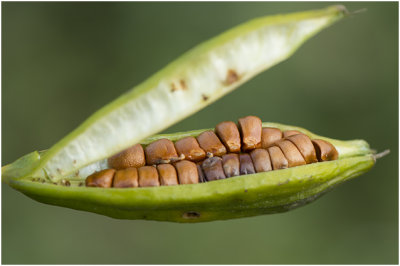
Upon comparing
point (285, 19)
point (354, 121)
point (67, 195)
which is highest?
point (354, 121)

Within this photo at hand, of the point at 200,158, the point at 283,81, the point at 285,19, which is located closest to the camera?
the point at 285,19

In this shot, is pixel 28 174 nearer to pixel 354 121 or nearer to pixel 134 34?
pixel 134 34

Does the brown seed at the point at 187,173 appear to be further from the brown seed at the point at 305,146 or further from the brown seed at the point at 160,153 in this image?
the brown seed at the point at 305,146

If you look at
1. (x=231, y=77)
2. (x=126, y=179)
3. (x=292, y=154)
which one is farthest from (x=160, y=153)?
(x=292, y=154)

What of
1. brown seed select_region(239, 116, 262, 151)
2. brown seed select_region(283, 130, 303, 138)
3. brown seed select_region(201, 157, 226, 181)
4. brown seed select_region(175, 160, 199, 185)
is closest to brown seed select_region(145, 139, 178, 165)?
brown seed select_region(175, 160, 199, 185)

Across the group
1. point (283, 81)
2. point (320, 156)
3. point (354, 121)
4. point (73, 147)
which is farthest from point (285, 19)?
point (354, 121)

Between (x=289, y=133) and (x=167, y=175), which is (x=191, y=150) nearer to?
(x=167, y=175)
